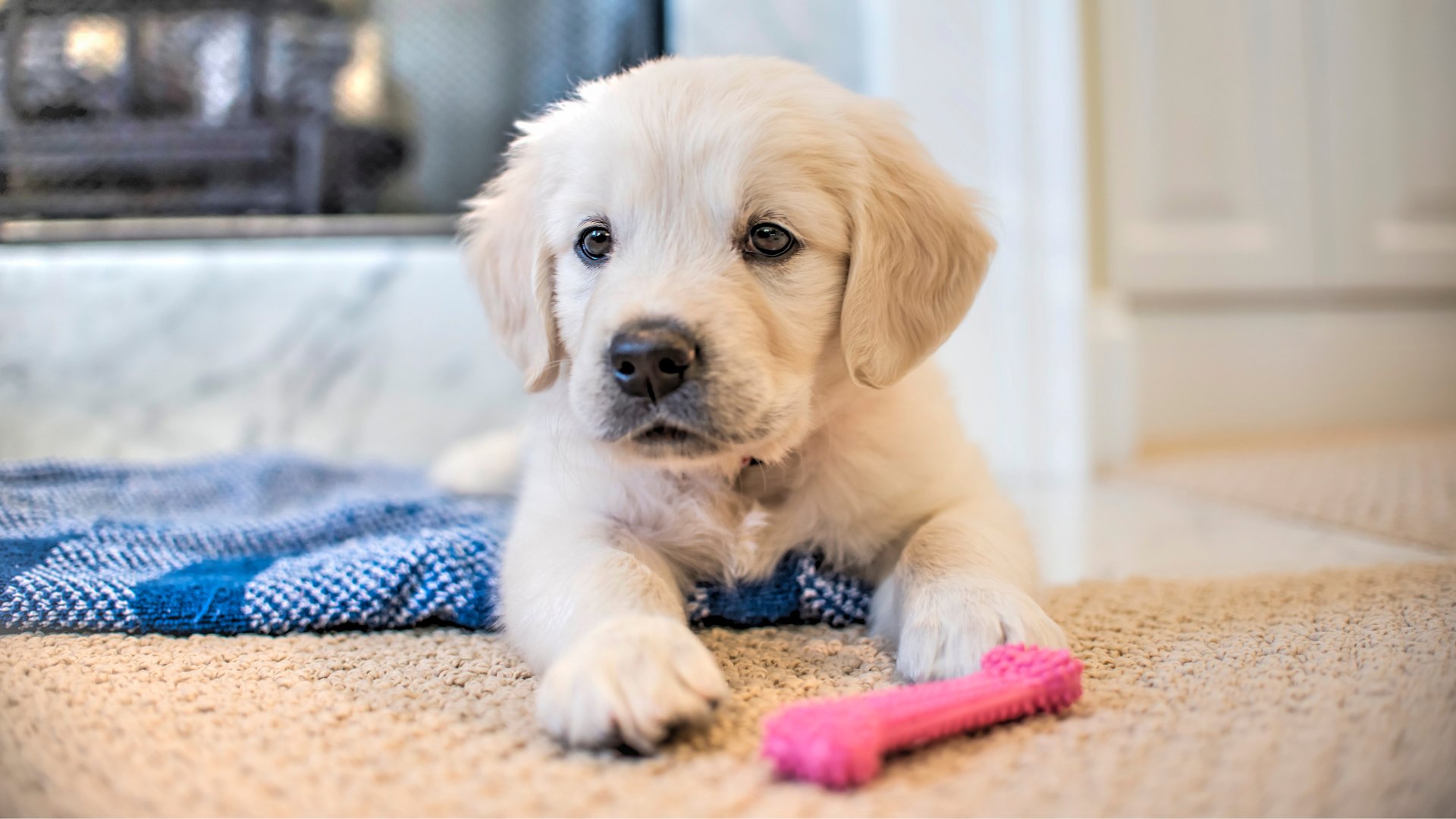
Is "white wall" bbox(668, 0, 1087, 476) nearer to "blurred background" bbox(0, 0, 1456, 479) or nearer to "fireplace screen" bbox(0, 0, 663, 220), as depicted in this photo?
"blurred background" bbox(0, 0, 1456, 479)

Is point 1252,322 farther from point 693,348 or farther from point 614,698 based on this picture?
point 614,698

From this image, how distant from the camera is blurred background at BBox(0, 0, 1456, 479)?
2658 millimetres

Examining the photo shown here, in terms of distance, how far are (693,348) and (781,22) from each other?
6.30 feet

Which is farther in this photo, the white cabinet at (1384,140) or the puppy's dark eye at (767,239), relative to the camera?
the white cabinet at (1384,140)

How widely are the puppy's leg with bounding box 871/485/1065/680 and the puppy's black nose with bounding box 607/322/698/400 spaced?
376mm

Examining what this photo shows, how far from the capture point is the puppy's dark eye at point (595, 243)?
52.1 inches

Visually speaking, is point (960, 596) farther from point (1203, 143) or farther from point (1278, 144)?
point (1278, 144)

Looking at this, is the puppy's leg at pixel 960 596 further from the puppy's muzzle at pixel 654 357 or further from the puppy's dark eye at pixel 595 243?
the puppy's dark eye at pixel 595 243

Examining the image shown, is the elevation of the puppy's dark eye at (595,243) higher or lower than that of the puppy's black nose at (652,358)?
higher

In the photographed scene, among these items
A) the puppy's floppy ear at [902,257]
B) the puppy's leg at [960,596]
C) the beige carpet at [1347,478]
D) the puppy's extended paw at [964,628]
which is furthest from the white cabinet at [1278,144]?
the puppy's extended paw at [964,628]

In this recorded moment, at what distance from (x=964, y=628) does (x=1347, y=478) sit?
187 cm

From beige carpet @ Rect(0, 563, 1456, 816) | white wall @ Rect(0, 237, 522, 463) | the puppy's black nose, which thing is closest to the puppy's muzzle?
the puppy's black nose

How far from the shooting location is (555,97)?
8.31 ft

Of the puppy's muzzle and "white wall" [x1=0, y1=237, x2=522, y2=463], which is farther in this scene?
"white wall" [x1=0, y1=237, x2=522, y2=463]
